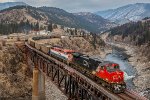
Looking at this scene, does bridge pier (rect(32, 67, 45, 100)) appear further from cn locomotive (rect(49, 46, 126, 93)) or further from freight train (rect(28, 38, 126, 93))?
cn locomotive (rect(49, 46, 126, 93))

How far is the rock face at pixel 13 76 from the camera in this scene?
74.1m

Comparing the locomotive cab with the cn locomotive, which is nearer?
the locomotive cab

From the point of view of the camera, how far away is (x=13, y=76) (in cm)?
7850

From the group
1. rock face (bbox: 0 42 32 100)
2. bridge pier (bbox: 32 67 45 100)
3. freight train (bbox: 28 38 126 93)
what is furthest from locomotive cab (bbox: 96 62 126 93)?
→ rock face (bbox: 0 42 32 100)

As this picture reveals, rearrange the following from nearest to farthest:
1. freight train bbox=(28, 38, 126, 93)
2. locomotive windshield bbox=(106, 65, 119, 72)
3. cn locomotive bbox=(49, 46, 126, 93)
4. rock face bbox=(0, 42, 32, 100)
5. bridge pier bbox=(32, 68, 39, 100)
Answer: cn locomotive bbox=(49, 46, 126, 93), freight train bbox=(28, 38, 126, 93), locomotive windshield bbox=(106, 65, 119, 72), bridge pier bbox=(32, 68, 39, 100), rock face bbox=(0, 42, 32, 100)

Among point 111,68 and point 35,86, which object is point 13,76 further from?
point 111,68

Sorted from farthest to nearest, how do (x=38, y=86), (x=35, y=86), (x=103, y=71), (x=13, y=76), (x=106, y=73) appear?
(x=13, y=76)
(x=38, y=86)
(x=35, y=86)
(x=103, y=71)
(x=106, y=73)

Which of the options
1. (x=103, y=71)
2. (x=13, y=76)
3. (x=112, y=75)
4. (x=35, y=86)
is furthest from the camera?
(x=13, y=76)

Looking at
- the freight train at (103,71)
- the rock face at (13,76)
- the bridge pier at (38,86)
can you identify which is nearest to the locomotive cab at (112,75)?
the freight train at (103,71)

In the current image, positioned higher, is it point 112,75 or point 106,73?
point 106,73

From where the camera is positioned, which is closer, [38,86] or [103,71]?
[103,71]

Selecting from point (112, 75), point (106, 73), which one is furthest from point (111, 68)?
point (112, 75)

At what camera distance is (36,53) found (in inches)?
2741

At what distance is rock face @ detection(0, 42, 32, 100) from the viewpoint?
7406 centimetres
